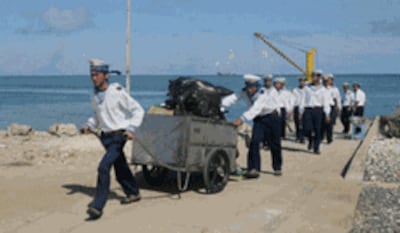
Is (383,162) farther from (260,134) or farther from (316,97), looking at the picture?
(260,134)

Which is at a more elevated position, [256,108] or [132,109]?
[132,109]

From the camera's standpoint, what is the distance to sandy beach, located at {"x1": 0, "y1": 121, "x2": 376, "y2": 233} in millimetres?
7145

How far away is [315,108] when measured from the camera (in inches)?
575

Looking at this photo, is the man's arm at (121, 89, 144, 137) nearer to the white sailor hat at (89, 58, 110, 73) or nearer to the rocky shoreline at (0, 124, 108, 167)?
the white sailor hat at (89, 58, 110, 73)

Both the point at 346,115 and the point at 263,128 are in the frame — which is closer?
the point at 263,128

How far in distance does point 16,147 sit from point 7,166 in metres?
4.72

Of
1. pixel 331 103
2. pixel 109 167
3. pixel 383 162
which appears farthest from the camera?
pixel 331 103

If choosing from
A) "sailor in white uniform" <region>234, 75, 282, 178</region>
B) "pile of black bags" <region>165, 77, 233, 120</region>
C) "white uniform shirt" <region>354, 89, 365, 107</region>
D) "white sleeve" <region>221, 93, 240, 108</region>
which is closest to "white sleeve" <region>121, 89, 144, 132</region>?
"pile of black bags" <region>165, 77, 233, 120</region>

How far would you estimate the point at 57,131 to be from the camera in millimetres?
21672

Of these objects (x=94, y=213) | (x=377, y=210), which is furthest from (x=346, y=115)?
(x=94, y=213)

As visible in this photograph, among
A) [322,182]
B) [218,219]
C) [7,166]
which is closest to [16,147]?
[7,166]

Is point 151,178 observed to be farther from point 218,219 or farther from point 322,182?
point 322,182

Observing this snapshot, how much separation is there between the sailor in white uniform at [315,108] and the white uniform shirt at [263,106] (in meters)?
3.98

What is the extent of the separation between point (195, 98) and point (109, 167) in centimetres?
203
